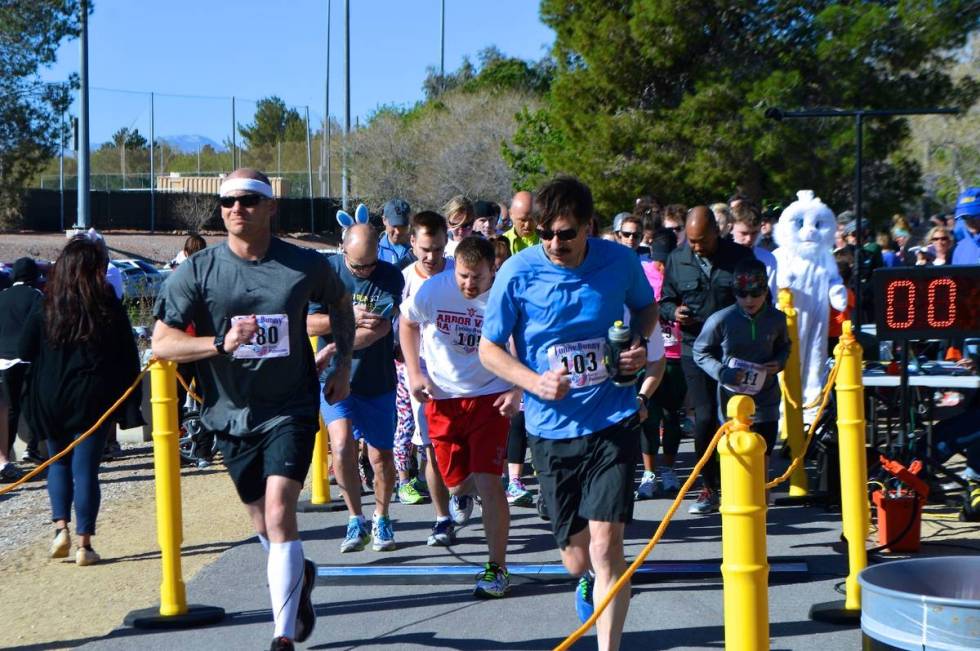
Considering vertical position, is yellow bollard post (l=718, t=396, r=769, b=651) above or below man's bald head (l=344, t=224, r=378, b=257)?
below

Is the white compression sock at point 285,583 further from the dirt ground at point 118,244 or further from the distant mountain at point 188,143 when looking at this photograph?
the distant mountain at point 188,143

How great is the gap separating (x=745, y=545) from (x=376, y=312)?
4.29 m

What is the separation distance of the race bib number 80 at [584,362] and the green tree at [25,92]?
4578 centimetres

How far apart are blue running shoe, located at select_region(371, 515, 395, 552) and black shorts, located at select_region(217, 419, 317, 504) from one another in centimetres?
253

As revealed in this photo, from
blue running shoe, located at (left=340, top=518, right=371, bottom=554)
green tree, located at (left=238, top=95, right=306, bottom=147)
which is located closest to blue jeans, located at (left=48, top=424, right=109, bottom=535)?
blue running shoe, located at (left=340, top=518, right=371, bottom=554)

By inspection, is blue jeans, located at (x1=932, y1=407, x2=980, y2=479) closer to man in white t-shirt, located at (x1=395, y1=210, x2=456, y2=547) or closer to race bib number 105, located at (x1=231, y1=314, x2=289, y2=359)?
man in white t-shirt, located at (x1=395, y1=210, x2=456, y2=547)

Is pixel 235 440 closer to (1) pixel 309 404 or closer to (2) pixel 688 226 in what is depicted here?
(1) pixel 309 404

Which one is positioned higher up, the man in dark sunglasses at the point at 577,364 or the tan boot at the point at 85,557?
the man in dark sunglasses at the point at 577,364

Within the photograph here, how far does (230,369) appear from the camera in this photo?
19.2 ft

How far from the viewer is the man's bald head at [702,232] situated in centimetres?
948

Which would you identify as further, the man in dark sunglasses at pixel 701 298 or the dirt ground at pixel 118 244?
the dirt ground at pixel 118 244

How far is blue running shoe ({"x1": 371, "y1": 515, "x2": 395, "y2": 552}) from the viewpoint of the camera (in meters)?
8.45

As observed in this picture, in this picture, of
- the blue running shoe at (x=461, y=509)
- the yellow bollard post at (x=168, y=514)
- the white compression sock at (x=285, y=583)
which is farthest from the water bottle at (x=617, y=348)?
the blue running shoe at (x=461, y=509)

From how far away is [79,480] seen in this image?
8680 mm
